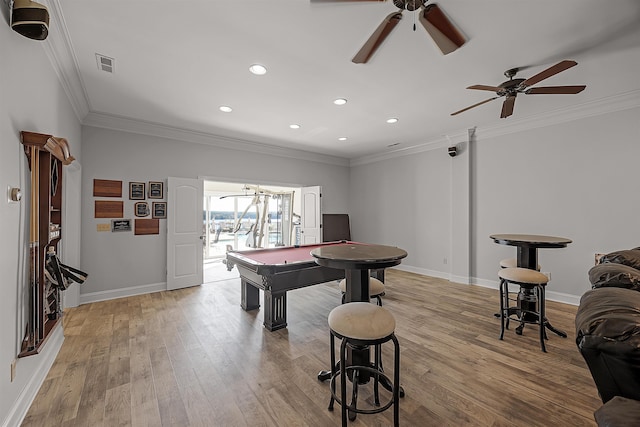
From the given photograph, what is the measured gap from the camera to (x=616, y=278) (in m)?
1.45

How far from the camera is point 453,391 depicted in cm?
207

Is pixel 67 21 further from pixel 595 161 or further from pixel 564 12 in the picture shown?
pixel 595 161

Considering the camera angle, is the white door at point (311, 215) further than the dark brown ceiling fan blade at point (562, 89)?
Yes

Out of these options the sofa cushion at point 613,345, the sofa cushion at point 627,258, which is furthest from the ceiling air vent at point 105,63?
the sofa cushion at point 627,258

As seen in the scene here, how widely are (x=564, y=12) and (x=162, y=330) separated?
4.83 meters

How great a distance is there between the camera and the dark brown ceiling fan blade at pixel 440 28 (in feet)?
5.57

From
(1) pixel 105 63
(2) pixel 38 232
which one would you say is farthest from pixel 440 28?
(2) pixel 38 232

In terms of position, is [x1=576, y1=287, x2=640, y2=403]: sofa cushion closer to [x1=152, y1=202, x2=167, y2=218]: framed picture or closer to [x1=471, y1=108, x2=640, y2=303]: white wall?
[x1=471, y1=108, x2=640, y2=303]: white wall

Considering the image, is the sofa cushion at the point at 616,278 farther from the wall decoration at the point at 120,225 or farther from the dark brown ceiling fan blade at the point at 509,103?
the wall decoration at the point at 120,225

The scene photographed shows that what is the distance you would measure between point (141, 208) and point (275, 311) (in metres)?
3.12

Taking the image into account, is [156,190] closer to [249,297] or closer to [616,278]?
[249,297]

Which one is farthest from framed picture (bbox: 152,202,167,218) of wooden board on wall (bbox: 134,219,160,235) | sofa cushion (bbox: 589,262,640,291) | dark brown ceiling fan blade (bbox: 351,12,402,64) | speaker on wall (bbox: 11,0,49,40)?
sofa cushion (bbox: 589,262,640,291)

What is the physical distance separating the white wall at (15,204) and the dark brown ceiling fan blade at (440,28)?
8.41 feet

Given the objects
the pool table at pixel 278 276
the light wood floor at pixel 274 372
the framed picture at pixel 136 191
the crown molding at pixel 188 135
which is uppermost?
the crown molding at pixel 188 135
